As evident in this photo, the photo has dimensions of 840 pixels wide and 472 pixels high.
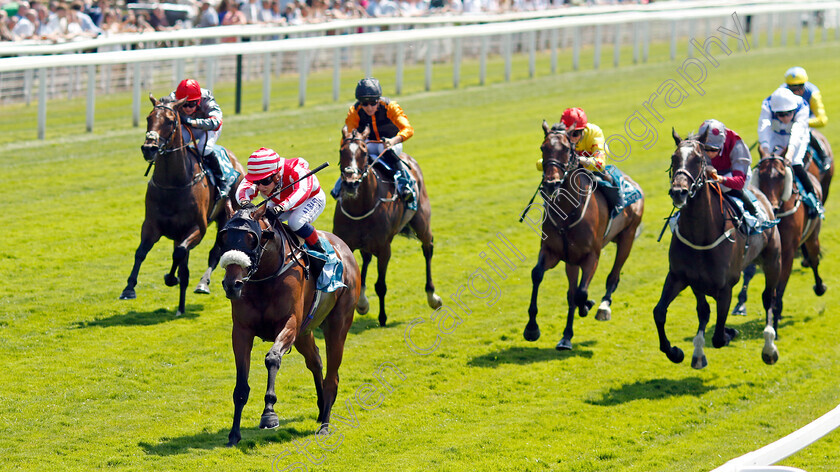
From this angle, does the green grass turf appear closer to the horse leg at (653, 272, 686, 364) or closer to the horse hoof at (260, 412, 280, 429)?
the horse hoof at (260, 412, 280, 429)

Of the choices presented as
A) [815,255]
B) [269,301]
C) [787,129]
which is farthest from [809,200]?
[269,301]

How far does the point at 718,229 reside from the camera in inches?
336

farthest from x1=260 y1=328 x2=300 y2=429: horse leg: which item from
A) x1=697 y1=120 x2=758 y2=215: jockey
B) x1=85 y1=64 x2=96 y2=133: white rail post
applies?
x1=85 y1=64 x2=96 y2=133: white rail post

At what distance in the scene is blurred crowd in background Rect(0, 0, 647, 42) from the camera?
1742cm

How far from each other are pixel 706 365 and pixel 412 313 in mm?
2874

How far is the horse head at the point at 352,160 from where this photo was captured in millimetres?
8969

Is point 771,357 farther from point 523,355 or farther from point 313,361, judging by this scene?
point 313,361

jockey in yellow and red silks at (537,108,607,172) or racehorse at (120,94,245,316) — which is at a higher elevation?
jockey in yellow and red silks at (537,108,607,172)

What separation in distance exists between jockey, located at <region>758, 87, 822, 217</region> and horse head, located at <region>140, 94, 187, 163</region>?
17.4 ft

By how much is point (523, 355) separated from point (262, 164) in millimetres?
3451

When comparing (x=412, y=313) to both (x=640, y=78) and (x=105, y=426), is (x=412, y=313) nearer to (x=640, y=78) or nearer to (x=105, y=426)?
(x=105, y=426)

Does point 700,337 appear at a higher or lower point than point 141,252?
lower

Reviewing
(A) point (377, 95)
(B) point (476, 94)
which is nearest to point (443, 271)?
(A) point (377, 95)

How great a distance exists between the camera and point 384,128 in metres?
10.2
